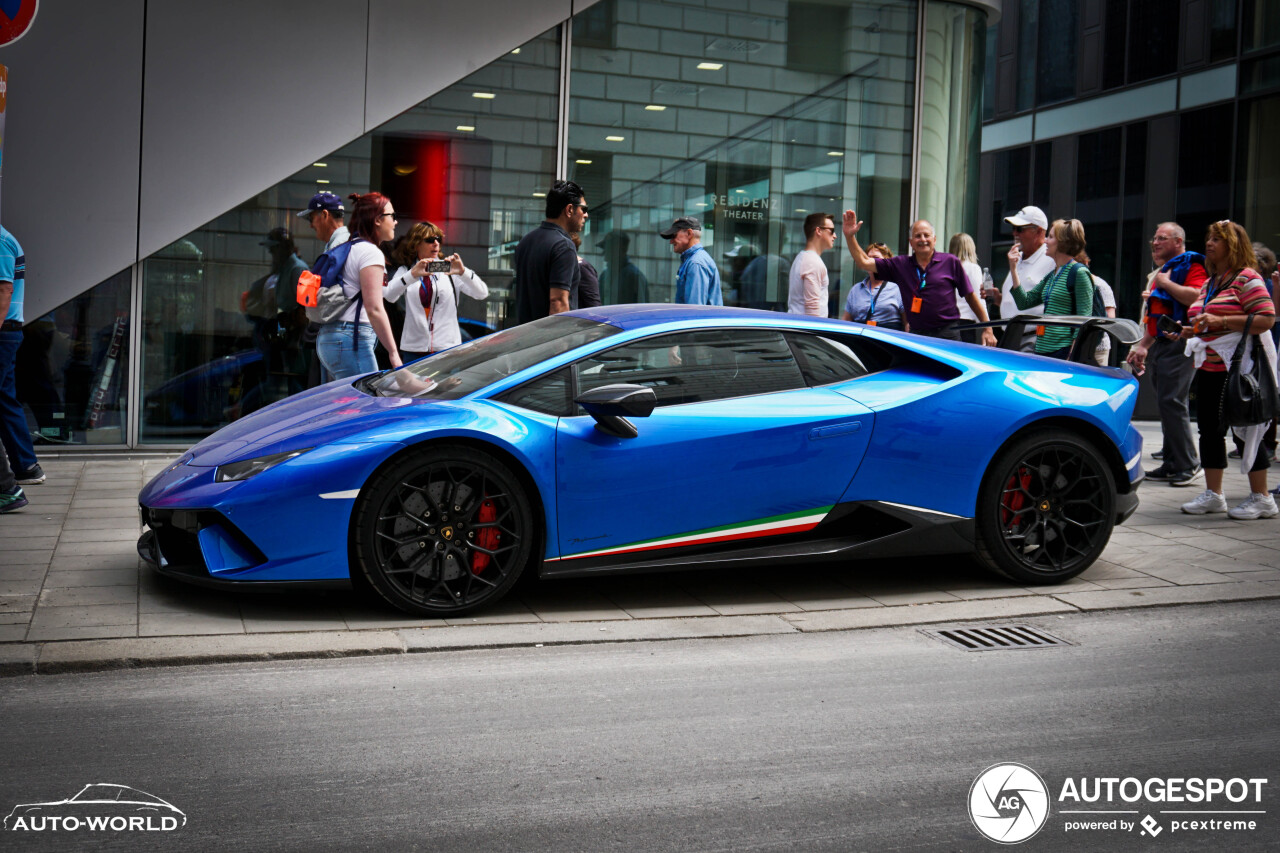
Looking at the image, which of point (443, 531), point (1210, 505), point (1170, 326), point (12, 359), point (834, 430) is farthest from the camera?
point (1170, 326)

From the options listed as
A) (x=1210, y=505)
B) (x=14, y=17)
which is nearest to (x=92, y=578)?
(x=14, y=17)

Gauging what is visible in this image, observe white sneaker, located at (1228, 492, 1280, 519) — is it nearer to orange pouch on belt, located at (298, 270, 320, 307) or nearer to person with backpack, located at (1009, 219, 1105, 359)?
person with backpack, located at (1009, 219, 1105, 359)

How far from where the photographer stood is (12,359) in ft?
26.1

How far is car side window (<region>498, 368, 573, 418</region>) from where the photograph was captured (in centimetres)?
531

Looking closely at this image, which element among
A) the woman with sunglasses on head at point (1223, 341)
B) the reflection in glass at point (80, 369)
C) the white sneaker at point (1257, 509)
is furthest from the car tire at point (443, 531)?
the reflection in glass at point (80, 369)

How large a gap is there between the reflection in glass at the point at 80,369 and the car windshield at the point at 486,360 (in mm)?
4967

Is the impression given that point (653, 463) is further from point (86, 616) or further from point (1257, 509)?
point (1257, 509)

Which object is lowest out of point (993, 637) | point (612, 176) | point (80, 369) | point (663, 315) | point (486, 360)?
point (993, 637)

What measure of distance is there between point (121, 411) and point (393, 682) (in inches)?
274

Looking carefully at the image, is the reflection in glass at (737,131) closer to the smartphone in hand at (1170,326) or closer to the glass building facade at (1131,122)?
the smartphone in hand at (1170,326)

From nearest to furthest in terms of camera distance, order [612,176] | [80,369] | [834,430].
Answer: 1. [834,430]
2. [80,369]
3. [612,176]

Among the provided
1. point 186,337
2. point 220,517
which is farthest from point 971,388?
point 186,337

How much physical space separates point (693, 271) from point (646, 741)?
20.0 feet

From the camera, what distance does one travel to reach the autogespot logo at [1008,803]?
3293 mm
